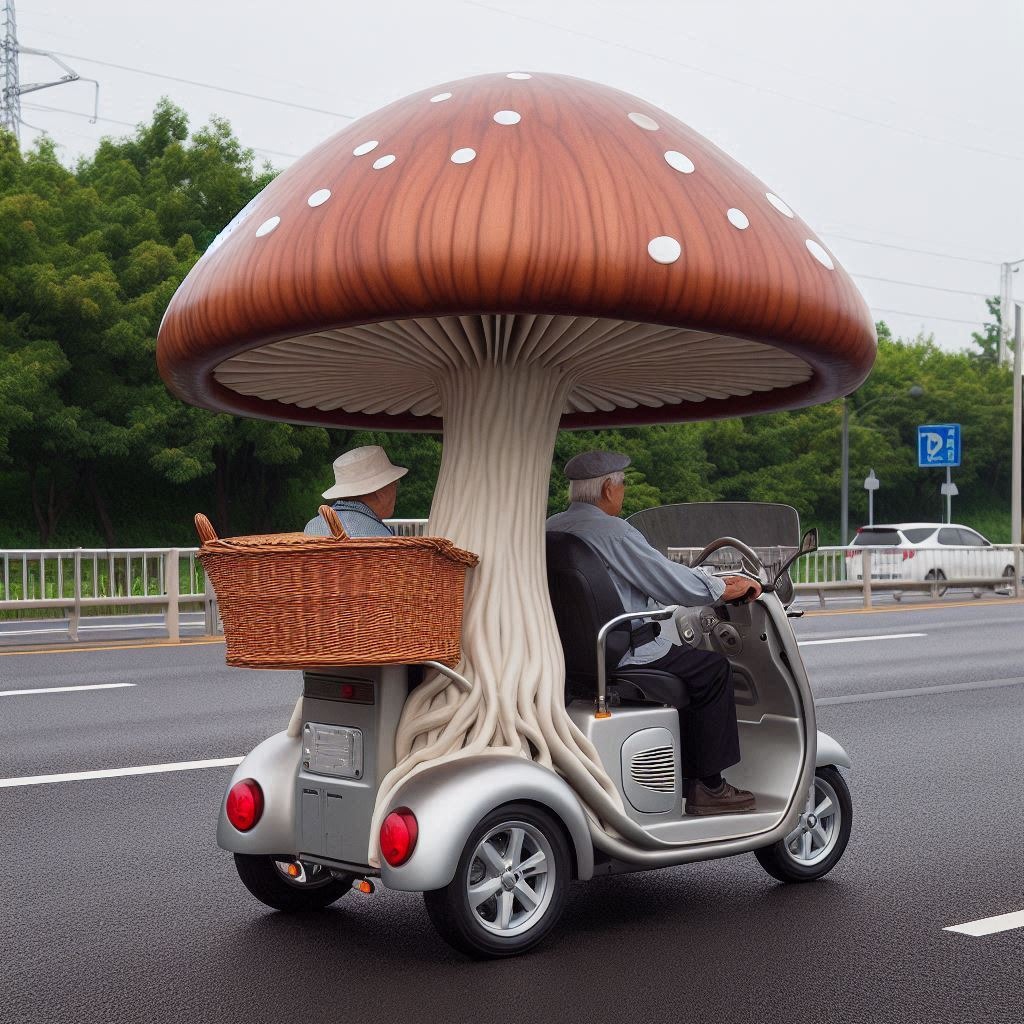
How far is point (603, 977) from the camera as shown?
4465 millimetres

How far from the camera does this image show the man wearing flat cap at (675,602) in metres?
5.04

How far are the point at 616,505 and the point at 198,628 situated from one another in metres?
13.9

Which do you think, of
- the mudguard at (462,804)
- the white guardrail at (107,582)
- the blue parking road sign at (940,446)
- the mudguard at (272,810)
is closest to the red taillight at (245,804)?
the mudguard at (272,810)

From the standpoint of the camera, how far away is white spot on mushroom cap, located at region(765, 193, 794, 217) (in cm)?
498

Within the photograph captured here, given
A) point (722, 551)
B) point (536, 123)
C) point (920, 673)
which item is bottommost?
point (920, 673)

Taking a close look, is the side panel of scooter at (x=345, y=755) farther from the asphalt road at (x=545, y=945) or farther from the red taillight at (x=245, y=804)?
the asphalt road at (x=545, y=945)

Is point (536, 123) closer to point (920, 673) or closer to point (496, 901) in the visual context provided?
point (496, 901)

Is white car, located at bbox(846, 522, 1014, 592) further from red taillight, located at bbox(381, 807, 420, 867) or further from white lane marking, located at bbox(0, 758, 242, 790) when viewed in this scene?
red taillight, located at bbox(381, 807, 420, 867)

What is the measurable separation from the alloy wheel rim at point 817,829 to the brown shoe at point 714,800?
0.43m

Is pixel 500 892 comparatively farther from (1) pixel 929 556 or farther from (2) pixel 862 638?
(1) pixel 929 556

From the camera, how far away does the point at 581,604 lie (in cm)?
509

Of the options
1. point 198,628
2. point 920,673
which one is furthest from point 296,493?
point 920,673

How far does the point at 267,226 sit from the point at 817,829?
295 cm

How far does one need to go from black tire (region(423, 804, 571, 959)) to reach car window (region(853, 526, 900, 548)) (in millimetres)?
27190
